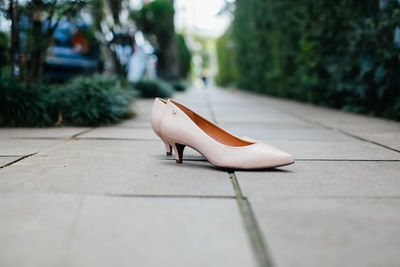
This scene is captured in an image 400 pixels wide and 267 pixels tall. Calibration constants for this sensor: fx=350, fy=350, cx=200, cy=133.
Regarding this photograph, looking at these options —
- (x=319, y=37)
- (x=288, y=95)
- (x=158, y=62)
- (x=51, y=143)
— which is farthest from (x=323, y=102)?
(x=158, y=62)

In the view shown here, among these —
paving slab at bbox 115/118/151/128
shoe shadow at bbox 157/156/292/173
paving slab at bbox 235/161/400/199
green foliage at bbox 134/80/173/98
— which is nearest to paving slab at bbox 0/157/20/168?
shoe shadow at bbox 157/156/292/173

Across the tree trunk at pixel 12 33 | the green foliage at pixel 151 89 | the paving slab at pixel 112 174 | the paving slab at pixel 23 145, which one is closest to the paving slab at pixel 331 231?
the paving slab at pixel 112 174

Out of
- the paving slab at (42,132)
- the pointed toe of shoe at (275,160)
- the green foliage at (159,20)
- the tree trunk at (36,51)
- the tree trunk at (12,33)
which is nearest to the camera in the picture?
the pointed toe of shoe at (275,160)

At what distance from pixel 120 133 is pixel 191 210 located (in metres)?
2.01

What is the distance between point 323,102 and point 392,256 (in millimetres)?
5829

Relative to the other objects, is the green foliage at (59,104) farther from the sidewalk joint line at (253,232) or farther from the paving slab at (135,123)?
the sidewalk joint line at (253,232)

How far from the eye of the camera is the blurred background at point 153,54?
371 centimetres

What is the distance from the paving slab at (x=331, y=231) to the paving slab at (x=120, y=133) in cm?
179

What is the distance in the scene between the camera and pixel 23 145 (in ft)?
8.20

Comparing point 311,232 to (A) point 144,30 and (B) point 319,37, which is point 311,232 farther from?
(A) point 144,30

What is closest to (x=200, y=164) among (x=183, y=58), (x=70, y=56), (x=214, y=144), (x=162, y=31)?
(x=214, y=144)

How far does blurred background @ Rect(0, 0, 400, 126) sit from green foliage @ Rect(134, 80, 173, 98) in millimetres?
23

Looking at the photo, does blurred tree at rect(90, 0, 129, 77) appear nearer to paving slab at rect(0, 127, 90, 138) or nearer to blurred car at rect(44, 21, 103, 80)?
blurred car at rect(44, 21, 103, 80)

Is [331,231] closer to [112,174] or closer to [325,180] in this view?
[325,180]
